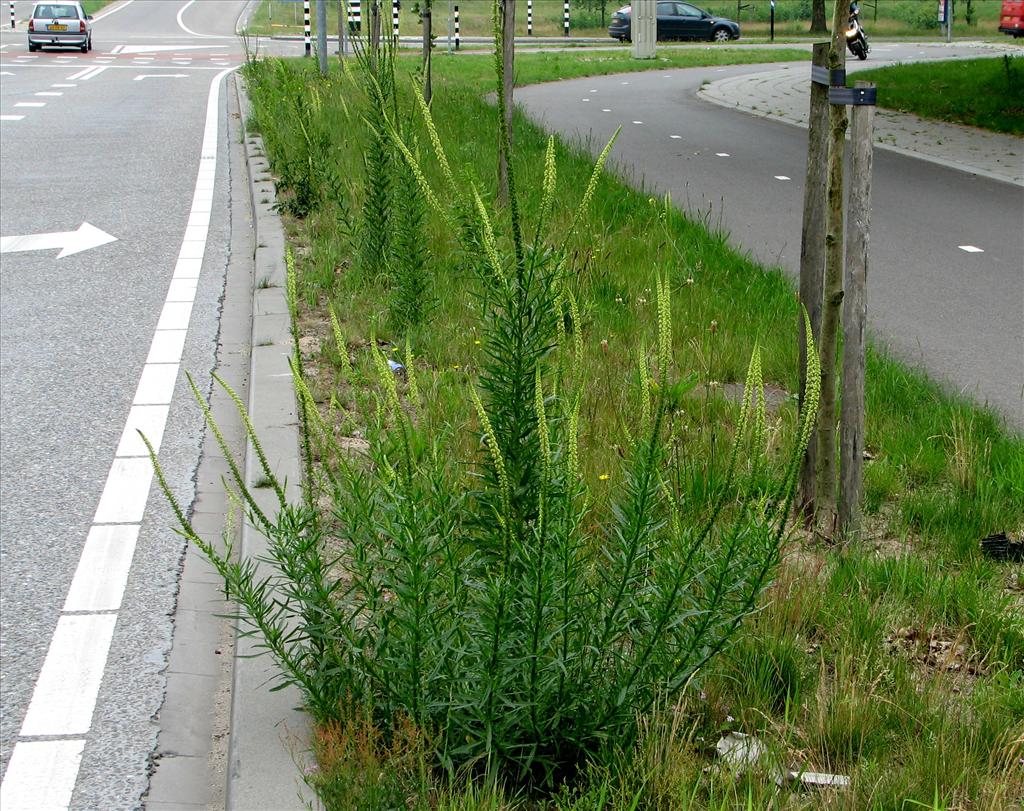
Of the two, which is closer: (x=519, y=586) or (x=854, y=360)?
(x=519, y=586)

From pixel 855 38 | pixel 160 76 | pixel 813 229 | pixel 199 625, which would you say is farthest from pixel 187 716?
pixel 160 76

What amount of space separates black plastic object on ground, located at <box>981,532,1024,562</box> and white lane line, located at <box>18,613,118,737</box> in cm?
290

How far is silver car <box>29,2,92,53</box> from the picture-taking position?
1453 inches

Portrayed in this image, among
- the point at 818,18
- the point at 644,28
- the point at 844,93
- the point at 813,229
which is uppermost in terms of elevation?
the point at 818,18

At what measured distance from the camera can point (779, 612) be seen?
12.6 feet

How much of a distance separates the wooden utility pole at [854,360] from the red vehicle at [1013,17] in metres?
37.0

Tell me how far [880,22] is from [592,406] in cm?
5029

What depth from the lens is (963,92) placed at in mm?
19469

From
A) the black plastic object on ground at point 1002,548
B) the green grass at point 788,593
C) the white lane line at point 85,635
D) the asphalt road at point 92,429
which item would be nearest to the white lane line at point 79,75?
the asphalt road at point 92,429

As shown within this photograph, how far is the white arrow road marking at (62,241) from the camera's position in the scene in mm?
10242

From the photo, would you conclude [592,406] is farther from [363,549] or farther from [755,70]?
[755,70]

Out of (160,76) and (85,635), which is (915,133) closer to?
(85,635)

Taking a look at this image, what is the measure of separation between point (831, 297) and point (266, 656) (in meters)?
2.17

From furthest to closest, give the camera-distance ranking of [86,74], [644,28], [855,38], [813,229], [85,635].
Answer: [644,28], [86,74], [813,229], [85,635], [855,38]
